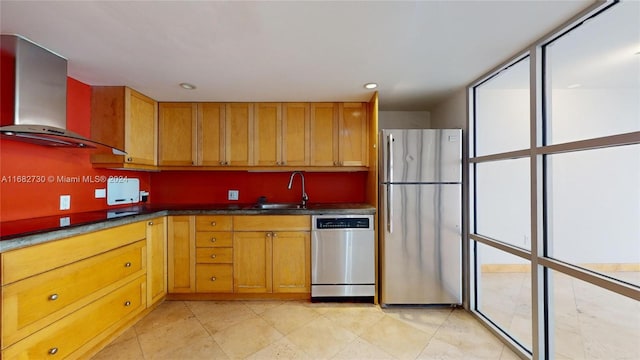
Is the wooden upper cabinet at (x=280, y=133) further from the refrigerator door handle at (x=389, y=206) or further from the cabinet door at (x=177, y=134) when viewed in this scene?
the refrigerator door handle at (x=389, y=206)

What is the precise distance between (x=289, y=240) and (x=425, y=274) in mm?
1392

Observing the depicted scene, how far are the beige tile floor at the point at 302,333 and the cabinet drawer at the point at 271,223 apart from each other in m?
0.76

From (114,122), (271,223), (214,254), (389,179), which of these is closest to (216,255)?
(214,254)

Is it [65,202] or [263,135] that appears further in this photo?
[263,135]

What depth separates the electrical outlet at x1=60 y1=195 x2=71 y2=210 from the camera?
87.1 inches

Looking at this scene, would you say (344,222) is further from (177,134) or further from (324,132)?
(177,134)

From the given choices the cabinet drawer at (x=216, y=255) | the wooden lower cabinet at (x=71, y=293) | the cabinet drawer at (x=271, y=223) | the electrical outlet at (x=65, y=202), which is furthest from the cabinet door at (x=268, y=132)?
the electrical outlet at (x=65, y=202)

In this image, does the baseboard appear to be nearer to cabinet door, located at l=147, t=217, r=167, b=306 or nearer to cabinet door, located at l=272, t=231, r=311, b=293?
cabinet door, located at l=272, t=231, r=311, b=293

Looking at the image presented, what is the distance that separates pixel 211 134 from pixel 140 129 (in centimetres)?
70

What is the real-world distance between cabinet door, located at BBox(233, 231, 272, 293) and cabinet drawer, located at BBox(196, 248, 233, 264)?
2.4 inches

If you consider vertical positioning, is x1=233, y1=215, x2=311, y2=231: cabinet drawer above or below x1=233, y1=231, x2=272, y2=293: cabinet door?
above

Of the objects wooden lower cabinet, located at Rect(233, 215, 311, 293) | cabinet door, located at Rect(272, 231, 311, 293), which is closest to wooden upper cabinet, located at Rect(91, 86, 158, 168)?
wooden lower cabinet, located at Rect(233, 215, 311, 293)

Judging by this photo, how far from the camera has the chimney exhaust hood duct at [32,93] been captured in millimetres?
1664

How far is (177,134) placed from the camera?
306 cm
